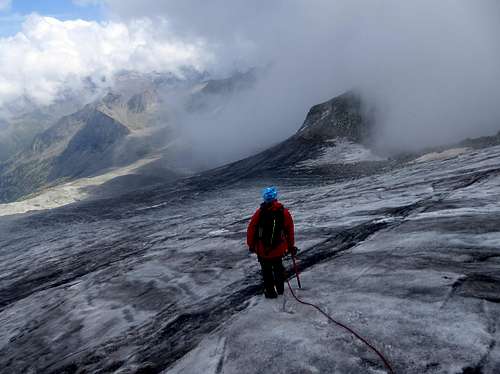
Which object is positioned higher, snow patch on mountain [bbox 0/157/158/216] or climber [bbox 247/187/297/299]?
snow patch on mountain [bbox 0/157/158/216]

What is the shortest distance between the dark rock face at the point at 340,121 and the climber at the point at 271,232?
54641 millimetres

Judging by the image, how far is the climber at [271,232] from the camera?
1189cm

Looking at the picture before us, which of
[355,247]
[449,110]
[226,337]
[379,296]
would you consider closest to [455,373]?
[379,296]

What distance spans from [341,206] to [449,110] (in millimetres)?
44987

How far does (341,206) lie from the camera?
26562 millimetres

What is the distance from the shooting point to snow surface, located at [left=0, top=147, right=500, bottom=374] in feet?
30.7

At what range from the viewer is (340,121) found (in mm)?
69812

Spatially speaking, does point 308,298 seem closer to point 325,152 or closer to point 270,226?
point 270,226

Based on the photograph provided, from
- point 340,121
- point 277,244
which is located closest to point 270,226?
point 277,244

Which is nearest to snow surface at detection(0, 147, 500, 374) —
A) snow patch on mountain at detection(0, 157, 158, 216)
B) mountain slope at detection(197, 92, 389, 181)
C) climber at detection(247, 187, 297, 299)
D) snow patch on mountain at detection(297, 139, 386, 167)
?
climber at detection(247, 187, 297, 299)

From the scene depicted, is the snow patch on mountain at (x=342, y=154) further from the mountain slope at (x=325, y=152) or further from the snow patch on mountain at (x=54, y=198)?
the snow patch on mountain at (x=54, y=198)

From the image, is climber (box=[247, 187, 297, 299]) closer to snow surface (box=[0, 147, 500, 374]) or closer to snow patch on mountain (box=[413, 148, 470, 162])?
snow surface (box=[0, 147, 500, 374])

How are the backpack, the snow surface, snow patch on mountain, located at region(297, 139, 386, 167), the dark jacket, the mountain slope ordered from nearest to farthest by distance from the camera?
the snow surface
the backpack
the dark jacket
the mountain slope
snow patch on mountain, located at region(297, 139, 386, 167)

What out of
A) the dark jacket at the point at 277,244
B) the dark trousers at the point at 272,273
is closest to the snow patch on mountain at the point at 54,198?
the dark trousers at the point at 272,273
